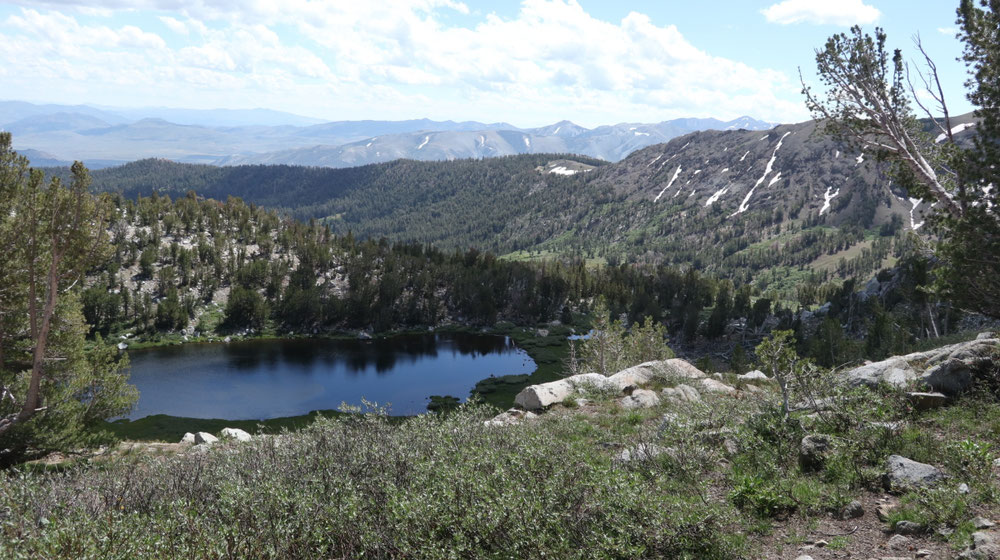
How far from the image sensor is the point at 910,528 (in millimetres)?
10211

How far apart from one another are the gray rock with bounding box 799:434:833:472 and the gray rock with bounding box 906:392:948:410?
442cm

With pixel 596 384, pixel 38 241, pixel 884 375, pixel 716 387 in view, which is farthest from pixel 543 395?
pixel 38 241

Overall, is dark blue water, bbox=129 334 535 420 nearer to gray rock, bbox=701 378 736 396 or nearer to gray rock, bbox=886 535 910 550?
gray rock, bbox=701 378 736 396

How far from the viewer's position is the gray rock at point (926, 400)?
1576 centimetres

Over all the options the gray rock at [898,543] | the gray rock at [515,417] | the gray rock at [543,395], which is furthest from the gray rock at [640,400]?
the gray rock at [898,543]

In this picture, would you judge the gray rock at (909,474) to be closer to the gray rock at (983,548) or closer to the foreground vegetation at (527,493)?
the foreground vegetation at (527,493)

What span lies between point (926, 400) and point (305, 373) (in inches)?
3875

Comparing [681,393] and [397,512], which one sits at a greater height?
[397,512]

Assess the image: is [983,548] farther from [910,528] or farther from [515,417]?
[515,417]

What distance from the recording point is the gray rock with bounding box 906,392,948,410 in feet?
51.7

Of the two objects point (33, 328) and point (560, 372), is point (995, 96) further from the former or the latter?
point (560, 372)

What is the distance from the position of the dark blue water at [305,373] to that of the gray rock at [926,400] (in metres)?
53.9

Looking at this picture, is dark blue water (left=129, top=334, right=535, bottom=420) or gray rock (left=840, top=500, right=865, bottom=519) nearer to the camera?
gray rock (left=840, top=500, right=865, bottom=519)

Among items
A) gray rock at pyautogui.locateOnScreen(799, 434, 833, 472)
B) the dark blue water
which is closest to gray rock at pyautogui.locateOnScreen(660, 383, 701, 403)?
gray rock at pyautogui.locateOnScreen(799, 434, 833, 472)
